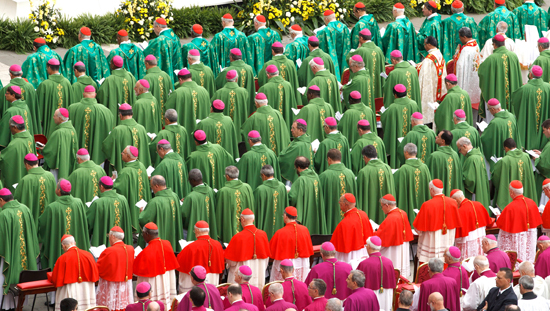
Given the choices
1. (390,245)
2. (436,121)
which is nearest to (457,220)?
(390,245)

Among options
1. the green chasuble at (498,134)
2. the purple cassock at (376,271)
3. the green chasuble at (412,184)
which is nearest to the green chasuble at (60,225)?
the purple cassock at (376,271)

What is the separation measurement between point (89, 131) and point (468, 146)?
6.12m

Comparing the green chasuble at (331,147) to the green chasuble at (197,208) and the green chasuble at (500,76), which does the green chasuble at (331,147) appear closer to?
the green chasuble at (197,208)

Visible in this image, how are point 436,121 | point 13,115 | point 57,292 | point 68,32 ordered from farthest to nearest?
point 68,32 → point 436,121 → point 13,115 → point 57,292

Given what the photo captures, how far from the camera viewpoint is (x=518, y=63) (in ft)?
57.9

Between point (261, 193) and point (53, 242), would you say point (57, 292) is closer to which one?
point (53, 242)

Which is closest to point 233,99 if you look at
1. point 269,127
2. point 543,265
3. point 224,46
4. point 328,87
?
point 269,127

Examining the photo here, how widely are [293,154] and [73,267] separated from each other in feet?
13.5

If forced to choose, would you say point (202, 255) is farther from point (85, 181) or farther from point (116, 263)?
point (85, 181)

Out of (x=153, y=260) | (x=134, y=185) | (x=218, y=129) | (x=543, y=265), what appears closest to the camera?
(x=153, y=260)

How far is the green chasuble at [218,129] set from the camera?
1505cm

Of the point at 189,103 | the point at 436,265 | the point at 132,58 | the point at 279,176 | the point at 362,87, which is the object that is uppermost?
the point at 132,58

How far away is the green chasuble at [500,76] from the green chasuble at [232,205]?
6160mm

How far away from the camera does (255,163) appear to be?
46.3ft
